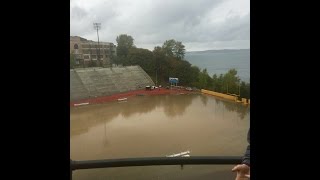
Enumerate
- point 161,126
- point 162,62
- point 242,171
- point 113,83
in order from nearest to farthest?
point 242,171 < point 162,62 < point 113,83 < point 161,126

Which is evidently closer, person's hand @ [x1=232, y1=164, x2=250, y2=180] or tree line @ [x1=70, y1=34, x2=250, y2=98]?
person's hand @ [x1=232, y1=164, x2=250, y2=180]

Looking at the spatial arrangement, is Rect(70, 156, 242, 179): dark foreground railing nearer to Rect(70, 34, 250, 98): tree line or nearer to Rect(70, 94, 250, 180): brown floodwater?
Rect(70, 34, 250, 98): tree line

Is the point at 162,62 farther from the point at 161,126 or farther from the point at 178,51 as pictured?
the point at 161,126

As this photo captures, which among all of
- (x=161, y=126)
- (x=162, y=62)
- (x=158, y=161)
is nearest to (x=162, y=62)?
(x=162, y=62)

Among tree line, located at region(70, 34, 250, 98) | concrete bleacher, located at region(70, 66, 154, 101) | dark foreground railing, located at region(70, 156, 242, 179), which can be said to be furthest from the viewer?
concrete bleacher, located at region(70, 66, 154, 101)

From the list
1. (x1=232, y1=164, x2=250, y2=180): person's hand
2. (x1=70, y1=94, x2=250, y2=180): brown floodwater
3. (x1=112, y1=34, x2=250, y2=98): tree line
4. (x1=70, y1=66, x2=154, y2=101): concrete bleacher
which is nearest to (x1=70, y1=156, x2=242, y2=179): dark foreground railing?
(x1=232, y1=164, x2=250, y2=180): person's hand

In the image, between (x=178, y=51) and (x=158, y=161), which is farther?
(x=178, y=51)
